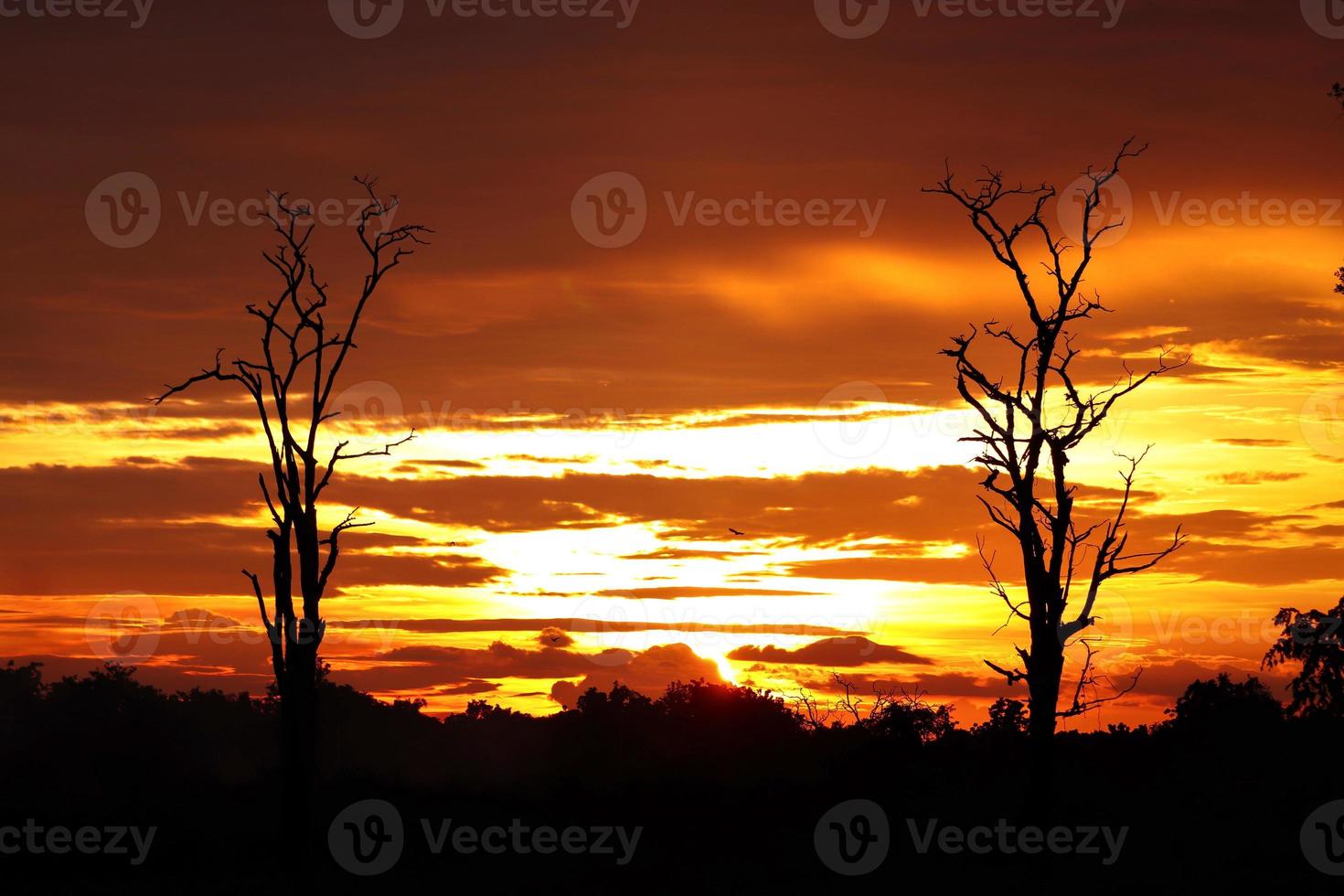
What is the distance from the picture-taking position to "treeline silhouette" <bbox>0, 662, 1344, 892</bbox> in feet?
93.5

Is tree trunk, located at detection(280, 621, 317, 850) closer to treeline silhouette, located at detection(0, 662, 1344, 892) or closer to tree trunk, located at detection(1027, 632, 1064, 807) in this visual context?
treeline silhouette, located at detection(0, 662, 1344, 892)

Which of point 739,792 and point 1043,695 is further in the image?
point 739,792

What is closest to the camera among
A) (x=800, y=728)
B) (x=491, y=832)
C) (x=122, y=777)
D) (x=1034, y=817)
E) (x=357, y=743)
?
(x=1034, y=817)

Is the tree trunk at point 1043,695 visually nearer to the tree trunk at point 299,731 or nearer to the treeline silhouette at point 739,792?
the treeline silhouette at point 739,792

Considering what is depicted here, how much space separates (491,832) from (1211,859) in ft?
55.4

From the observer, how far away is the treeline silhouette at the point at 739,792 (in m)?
28.5

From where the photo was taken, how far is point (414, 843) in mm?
32188

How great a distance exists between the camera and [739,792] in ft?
123

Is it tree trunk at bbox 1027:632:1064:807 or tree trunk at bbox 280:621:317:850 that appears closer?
tree trunk at bbox 1027:632:1064:807

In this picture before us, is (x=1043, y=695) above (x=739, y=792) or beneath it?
above

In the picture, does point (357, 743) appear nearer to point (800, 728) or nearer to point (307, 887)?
point (800, 728)

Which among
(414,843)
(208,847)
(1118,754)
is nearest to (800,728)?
(1118,754)

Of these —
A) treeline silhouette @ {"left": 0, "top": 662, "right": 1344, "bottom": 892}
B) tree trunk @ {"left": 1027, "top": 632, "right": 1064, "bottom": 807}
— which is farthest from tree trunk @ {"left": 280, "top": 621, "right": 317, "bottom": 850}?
tree trunk @ {"left": 1027, "top": 632, "right": 1064, "bottom": 807}

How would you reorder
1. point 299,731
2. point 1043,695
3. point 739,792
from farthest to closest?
point 739,792, point 299,731, point 1043,695
